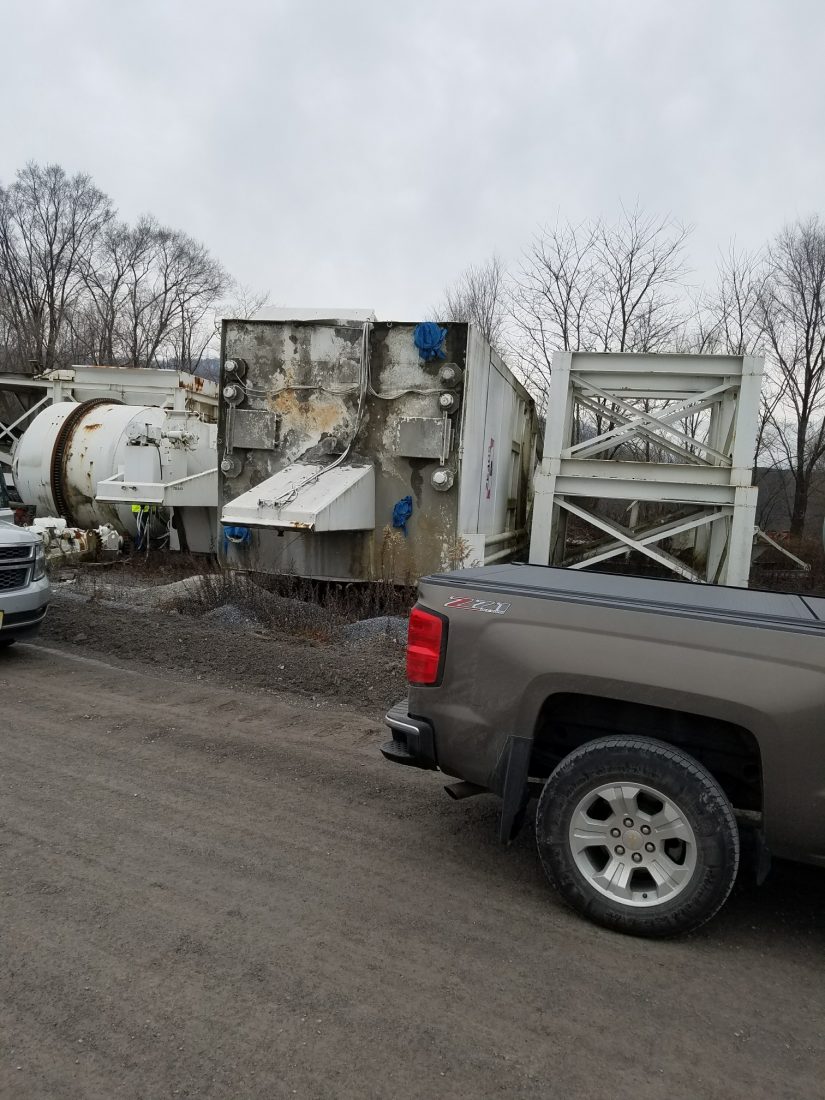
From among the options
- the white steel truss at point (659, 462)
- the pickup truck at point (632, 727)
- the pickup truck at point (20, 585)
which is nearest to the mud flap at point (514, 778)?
the pickup truck at point (632, 727)

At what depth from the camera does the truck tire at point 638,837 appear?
3.24m

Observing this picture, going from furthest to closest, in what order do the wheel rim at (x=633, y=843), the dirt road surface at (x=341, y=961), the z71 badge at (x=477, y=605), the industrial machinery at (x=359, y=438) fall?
the industrial machinery at (x=359, y=438) → the z71 badge at (x=477, y=605) → the wheel rim at (x=633, y=843) → the dirt road surface at (x=341, y=961)

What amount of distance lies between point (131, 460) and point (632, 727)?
10644 millimetres

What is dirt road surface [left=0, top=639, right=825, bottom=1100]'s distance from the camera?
2.54m

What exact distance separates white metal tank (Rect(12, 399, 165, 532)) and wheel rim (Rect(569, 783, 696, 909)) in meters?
11.7

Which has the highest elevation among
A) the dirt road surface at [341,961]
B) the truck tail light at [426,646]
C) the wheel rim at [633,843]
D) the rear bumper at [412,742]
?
the truck tail light at [426,646]

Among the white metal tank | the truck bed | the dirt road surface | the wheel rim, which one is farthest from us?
the white metal tank

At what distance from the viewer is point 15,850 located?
3.89 meters

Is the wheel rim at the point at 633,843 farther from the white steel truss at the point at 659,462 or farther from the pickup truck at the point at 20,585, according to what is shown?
the white steel truss at the point at 659,462

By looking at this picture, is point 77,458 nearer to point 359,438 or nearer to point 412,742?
point 359,438

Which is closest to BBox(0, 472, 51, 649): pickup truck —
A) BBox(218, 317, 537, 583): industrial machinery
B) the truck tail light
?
BBox(218, 317, 537, 583): industrial machinery

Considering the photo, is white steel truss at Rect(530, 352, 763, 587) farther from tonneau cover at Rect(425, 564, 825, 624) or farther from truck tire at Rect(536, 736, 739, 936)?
truck tire at Rect(536, 736, 739, 936)

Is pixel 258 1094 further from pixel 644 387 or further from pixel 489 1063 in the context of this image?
pixel 644 387

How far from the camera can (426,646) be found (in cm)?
382
